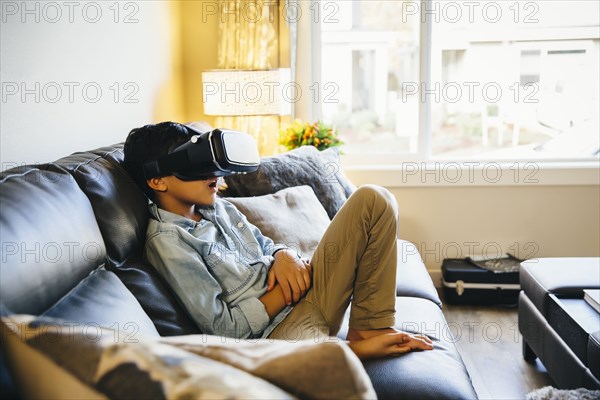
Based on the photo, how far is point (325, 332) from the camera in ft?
5.71

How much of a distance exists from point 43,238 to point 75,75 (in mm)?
1127

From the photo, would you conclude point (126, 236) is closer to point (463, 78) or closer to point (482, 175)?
point (482, 175)

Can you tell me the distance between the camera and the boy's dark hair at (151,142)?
1743 millimetres

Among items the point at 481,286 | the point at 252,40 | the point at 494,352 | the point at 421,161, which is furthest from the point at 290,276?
the point at 421,161

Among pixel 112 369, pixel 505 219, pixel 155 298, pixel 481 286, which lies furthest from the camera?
pixel 505 219

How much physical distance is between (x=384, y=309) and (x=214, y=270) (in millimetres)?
458

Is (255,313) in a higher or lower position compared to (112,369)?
lower

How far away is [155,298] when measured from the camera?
153 cm

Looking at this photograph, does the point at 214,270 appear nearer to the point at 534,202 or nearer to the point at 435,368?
the point at 435,368

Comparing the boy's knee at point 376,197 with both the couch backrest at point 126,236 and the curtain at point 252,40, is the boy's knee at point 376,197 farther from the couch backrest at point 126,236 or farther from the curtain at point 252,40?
the curtain at point 252,40

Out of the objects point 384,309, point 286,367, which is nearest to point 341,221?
point 384,309

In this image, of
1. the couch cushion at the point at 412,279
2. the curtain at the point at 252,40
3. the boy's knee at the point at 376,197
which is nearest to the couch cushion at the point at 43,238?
the boy's knee at the point at 376,197

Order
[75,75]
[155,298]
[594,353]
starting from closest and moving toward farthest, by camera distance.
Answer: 1. [155,298]
2. [594,353]
3. [75,75]

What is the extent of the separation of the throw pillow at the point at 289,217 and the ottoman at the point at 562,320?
85 centimetres
